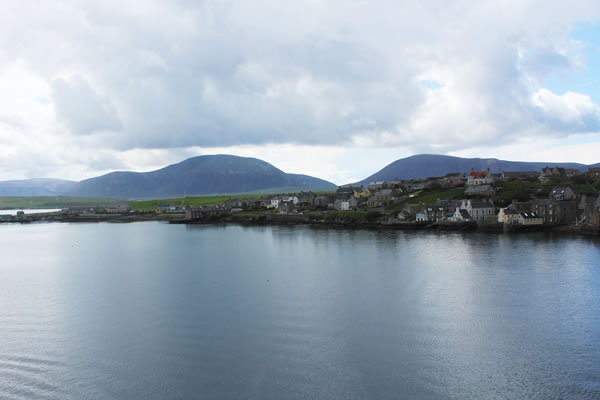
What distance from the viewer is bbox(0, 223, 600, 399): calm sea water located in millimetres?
12641

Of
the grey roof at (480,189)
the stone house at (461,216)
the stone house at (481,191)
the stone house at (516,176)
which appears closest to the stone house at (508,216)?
the stone house at (461,216)

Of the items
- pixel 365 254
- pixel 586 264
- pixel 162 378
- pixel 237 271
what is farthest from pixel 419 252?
pixel 162 378

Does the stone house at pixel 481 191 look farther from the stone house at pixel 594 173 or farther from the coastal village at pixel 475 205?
the stone house at pixel 594 173

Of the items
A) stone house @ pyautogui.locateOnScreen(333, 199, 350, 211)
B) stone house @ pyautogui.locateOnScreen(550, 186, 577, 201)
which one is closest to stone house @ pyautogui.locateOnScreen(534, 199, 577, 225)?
stone house @ pyautogui.locateOnScreen(550, 186, 577, 201)

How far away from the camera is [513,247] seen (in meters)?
37.1

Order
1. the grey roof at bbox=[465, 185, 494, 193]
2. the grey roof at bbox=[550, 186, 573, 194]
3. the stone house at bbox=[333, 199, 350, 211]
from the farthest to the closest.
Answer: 1. the stone house at bbox=[333, 199, 350, 211]
2. the grey roof at bbox=[465, 185, 494, 193]
3. the grey roof at bbox=[550, 186, 573, 194]

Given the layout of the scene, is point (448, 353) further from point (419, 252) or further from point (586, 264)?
point (419, 252)

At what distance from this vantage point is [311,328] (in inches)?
672

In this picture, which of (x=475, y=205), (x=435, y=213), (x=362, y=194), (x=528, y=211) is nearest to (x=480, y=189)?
(x=475, y=205)

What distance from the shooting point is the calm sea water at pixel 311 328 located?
498 inches

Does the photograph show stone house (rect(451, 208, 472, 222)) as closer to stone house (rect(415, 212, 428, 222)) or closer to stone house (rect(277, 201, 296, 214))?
stone house (rect(415, 212, 428, 222))

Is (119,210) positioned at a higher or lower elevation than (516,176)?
lower

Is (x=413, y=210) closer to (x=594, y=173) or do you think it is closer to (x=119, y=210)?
(x=594, y=173)

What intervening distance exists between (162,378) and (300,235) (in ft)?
132
